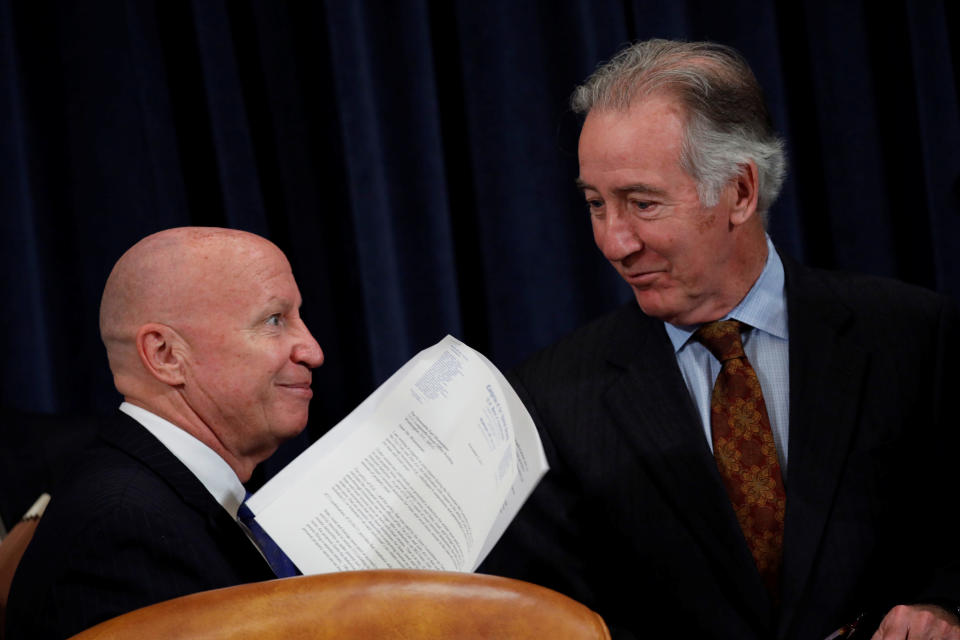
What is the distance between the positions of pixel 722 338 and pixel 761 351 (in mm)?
64

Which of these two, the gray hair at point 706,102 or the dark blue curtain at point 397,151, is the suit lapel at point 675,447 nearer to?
the gray hair at point 706,102

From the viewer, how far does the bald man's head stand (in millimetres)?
1317

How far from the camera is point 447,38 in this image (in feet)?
7.91

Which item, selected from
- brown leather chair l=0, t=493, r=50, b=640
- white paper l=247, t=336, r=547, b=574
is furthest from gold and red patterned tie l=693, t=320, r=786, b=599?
brown leather chair l=0, t=493, r=50, b=640

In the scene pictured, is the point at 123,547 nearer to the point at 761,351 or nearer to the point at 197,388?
the point at 197,388

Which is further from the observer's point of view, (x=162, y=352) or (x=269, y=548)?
(x=162, y=352)

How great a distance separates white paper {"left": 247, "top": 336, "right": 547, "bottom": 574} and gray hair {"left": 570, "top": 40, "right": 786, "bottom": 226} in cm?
64

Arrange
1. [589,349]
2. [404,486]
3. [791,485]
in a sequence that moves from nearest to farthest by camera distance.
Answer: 1. [404,486]
2. [791,485]
3. [589,349]

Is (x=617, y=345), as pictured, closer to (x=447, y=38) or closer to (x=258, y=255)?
(x=258, y=255)

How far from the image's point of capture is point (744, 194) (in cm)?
159

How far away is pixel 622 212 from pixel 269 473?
116 centimetres

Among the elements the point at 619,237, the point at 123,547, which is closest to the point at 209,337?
the point at 123,547

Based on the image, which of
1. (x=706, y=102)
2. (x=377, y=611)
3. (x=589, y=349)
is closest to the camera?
(x=377, y=611)

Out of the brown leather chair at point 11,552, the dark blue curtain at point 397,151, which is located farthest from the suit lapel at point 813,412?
the brown leather chair at point 11,552
